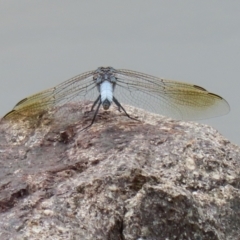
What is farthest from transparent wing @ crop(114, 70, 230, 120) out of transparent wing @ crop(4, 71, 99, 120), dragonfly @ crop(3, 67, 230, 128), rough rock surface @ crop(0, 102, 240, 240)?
rough rock surface @ crop(0, 102, 240, 240)

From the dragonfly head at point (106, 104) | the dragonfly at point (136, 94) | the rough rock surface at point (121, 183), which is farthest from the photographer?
the dragonfly at point (136, 94)

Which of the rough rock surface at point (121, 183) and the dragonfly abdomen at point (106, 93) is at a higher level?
the dragonfly abdomen at point (106, 93)

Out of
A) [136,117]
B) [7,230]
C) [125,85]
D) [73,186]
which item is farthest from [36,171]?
[125,85]

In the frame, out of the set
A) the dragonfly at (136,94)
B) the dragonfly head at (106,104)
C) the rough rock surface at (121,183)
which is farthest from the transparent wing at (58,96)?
the rough rock surface at (121,183)

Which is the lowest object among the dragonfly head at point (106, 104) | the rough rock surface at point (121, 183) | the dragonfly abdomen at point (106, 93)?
the rough rock surface at point (121, 183)

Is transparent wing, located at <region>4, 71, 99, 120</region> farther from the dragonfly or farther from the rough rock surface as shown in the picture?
the rough rock surface

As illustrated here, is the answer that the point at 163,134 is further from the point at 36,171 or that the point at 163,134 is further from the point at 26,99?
the point at 26,99

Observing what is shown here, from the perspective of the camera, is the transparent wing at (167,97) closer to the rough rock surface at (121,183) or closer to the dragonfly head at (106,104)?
the dragonfly head at (106,104)

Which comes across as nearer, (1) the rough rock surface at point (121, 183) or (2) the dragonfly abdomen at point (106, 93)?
(1) the rough rock surface at point (121, 183)

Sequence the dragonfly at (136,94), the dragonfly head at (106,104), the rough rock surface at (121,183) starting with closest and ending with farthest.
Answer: the rough rock surface at (121,183), the dragonfly head at (106,104), the dragonfly at (136,94)
